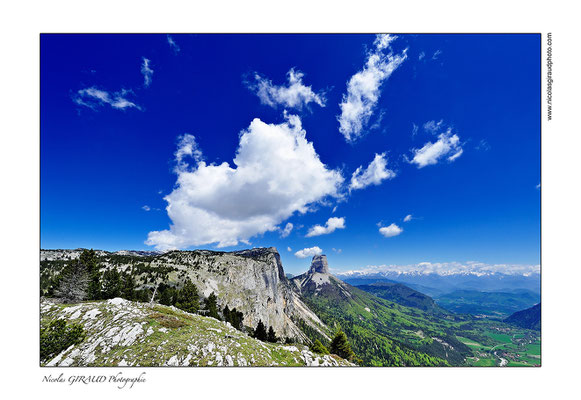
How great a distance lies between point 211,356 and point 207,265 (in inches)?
4247

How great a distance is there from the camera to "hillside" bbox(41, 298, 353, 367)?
16.8 m

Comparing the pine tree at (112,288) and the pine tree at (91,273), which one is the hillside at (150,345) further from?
the pine tree at (112,288)

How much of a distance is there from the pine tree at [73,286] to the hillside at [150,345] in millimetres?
7408

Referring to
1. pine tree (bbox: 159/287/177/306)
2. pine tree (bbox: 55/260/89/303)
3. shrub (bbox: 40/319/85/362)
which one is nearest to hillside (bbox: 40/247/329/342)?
pine tree (bbox: 159/287/177/306)

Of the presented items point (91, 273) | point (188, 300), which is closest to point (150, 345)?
point (91, 273)

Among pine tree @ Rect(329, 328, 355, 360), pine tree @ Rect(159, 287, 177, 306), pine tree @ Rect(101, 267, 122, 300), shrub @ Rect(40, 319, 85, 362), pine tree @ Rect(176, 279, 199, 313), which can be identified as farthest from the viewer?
pine tree @ Rect(176, 279, 199, 313)

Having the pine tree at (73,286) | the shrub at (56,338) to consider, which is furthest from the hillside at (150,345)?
the pine tree at (73,286)

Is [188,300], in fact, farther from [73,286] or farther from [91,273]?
[73,286]

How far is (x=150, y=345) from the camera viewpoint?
1800 centimetres

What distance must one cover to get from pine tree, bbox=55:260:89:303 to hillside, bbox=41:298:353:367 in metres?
7.41

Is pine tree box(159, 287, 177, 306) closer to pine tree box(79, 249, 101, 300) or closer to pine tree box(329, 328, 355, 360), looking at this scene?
pine tree box(79, 249, 101, 300)

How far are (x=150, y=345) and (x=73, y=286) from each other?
2697 centimetres

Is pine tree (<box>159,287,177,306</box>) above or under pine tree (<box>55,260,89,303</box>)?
under
